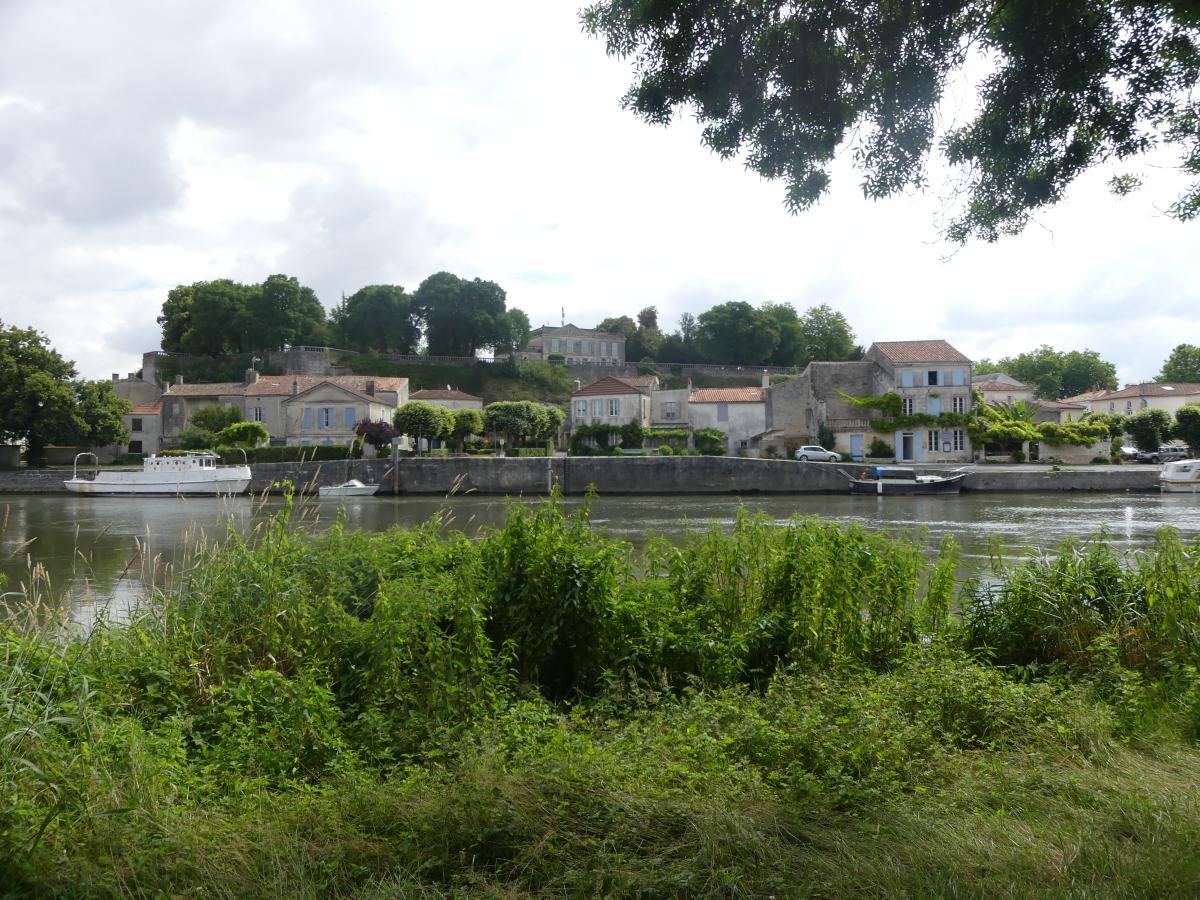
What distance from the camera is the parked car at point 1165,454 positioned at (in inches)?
2179

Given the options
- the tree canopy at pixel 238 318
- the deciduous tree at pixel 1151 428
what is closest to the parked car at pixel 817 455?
the deciduous tree at pixel 1151 428

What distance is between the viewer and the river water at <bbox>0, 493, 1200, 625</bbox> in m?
18.1

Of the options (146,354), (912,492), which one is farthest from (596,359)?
(912,492)

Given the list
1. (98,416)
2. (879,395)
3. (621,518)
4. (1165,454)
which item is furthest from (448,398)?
(1165,454)

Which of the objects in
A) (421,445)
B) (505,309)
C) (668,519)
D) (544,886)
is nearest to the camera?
(544,886)

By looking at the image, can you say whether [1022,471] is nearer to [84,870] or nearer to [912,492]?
[912,492]

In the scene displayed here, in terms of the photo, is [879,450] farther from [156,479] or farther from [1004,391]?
[156,479]

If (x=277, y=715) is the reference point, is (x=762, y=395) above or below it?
above

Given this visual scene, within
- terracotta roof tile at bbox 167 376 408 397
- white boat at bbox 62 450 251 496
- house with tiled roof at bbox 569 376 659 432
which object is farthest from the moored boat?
terracotta roof tile at bbox 167 376 408 397

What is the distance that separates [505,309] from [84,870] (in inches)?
3239

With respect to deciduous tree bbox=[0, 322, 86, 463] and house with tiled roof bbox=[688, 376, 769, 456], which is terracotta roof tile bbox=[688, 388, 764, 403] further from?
deciduous tree bbox=[0, 322, 86, 463]

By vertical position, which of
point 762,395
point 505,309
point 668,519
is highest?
point 505,309

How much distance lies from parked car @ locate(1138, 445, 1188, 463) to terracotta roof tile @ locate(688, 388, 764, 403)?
80.2 ft

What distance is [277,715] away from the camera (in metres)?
4.85
